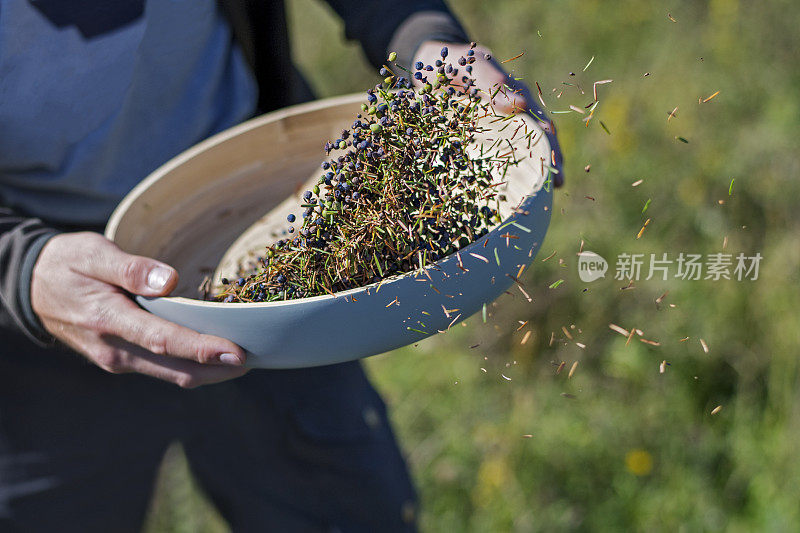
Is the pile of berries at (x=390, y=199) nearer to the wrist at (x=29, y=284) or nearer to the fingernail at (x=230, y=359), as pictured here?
the fingernail at (x=230, y=359)

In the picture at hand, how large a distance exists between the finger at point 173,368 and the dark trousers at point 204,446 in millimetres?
407

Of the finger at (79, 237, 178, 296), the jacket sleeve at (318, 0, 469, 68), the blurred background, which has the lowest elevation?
the blurred background

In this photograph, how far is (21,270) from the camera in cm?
99

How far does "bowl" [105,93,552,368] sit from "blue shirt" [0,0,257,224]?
Answer: 4.1 inches

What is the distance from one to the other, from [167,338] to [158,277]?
8cm

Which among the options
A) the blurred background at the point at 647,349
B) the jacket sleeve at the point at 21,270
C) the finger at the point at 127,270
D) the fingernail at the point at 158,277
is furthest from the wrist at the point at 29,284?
the blurred background at the point at 647,349

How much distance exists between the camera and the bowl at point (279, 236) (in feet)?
2.67

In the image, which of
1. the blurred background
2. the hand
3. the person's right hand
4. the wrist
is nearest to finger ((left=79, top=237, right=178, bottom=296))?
the person's right hand

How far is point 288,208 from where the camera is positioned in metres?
1.23

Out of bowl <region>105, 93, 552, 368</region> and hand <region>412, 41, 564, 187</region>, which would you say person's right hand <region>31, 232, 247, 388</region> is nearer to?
bowl <region>105, 93, 552, 368</region>

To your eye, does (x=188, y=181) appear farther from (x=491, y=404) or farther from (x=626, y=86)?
(x=626, y=86)

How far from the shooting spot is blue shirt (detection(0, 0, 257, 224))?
108cm

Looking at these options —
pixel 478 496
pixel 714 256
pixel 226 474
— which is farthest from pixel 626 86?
pixel 226 474

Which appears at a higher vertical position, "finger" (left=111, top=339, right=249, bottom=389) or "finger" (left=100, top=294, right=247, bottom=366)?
"finger" (left=100, top=294, right=247, bottom=366)
